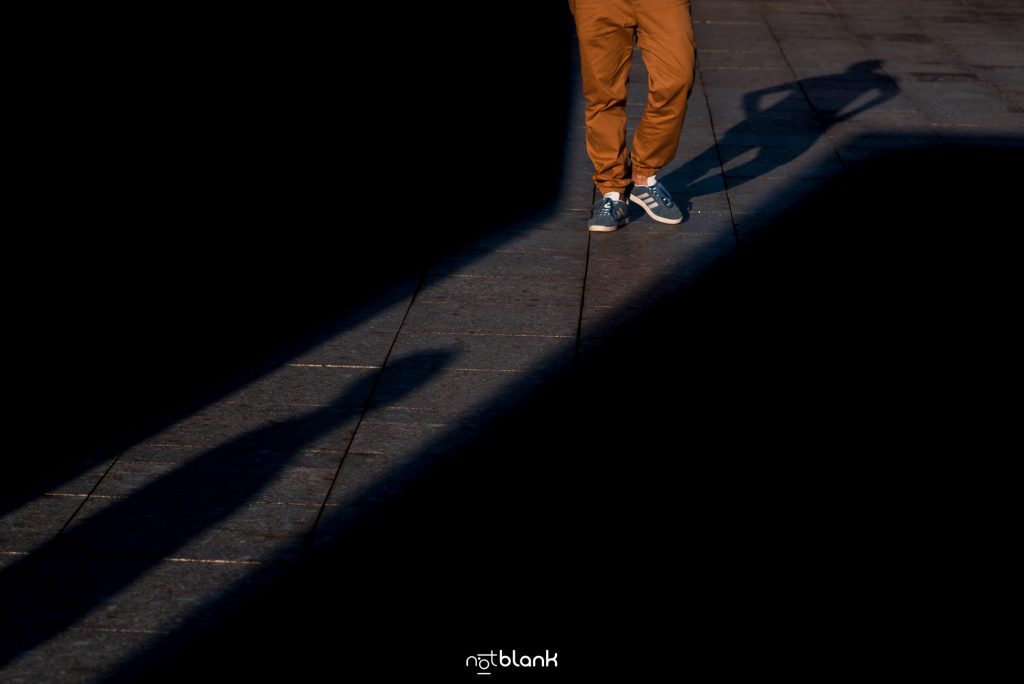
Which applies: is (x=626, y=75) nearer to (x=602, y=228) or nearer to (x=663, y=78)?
(x=663, y=78)

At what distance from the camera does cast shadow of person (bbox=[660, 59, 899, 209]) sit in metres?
6.68

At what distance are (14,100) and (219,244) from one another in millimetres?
3129

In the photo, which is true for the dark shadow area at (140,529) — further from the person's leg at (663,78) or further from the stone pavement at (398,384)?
the person's leg at (663,78)

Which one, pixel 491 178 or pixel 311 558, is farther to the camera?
pixel 491 178

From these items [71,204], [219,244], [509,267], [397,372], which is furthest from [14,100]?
[397,372]

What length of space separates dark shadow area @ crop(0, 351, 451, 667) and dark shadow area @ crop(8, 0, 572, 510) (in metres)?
0.33

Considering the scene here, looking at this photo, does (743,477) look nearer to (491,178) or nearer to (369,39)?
(491,178)

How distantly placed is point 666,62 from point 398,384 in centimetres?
209

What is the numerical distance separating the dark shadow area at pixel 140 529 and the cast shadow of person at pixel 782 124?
3.02 meters

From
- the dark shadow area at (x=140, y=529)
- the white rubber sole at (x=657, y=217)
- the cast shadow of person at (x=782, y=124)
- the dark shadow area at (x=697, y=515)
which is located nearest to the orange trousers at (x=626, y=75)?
the white rubber sole at (x=657, y=217)

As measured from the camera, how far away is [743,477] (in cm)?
371

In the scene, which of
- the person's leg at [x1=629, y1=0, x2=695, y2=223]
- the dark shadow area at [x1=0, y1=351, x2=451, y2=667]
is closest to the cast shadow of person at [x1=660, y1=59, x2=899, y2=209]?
the person's leg at [x1=629, y1=0, x2=695, y2=223]

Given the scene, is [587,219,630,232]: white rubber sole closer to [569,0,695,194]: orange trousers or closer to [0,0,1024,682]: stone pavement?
[0,0,1024,682]: stone pavement

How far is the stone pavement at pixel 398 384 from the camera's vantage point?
324 centimetres
